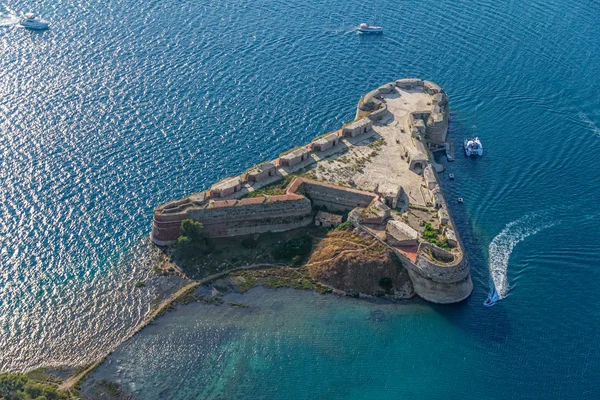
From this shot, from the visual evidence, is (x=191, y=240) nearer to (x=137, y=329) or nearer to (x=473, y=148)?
(x=137, y=329)

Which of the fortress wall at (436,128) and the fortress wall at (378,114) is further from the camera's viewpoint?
the fortress wall at (378,114)

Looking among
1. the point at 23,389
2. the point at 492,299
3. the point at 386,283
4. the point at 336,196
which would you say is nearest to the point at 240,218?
the point at 336,196

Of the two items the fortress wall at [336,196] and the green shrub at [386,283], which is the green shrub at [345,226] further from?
the green shrub at [386,283]

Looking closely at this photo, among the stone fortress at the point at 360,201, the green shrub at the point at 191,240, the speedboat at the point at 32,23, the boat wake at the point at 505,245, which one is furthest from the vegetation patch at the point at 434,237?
the speedboat at the point at 32,23

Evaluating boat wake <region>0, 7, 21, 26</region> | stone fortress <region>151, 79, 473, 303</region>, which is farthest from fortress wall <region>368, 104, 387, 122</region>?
boat wake <region>0, 7, 21, 26</region>

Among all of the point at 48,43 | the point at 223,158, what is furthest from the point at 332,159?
the point at 48,43

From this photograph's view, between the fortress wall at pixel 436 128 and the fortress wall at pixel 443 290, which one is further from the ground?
the fortress wall at pixel 436 128

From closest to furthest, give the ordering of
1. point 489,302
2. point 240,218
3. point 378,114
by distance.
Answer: point 489,302, point 240,218, point 378,114

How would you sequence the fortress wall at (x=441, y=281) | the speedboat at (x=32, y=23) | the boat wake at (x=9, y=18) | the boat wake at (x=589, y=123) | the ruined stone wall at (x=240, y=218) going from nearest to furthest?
the fortress wall at (x=441, y=281), the ruined stone wall at (x=240, y=218), the boat wake at (x=589, y=123), the speedboat at (x=32, y=23), the boat wake at (x=9, y=18)
